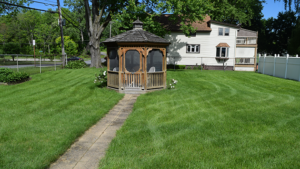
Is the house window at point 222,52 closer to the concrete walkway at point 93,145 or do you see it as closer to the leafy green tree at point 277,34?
the concrete walkway at point 93,145

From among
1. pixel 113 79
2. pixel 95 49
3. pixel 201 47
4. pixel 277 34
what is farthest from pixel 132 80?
pixel 277 34

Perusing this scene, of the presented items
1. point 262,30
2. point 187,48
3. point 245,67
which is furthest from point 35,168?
point 262,30

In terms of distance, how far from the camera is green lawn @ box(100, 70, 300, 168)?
474 centimetres

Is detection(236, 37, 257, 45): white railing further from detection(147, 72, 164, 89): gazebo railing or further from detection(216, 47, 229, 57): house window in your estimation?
detection(147, 72, 164, 89): gazebo railing

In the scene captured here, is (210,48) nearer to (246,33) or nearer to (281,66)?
(246,33)

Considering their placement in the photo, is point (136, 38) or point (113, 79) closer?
point (136, 38)

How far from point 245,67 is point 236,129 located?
28745 millimetres

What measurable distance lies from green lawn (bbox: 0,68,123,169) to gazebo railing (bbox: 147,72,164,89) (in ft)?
6.24

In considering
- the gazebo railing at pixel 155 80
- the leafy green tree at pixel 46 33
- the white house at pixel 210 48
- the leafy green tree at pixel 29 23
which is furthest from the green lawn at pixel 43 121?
the leafy green tree at pixel 29 23

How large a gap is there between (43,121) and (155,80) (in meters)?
7.25

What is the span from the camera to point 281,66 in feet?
70.5

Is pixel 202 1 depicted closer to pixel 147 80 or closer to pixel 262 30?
pixel 147 80

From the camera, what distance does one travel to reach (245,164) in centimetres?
461

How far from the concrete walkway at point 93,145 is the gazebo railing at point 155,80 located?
4414 mm
